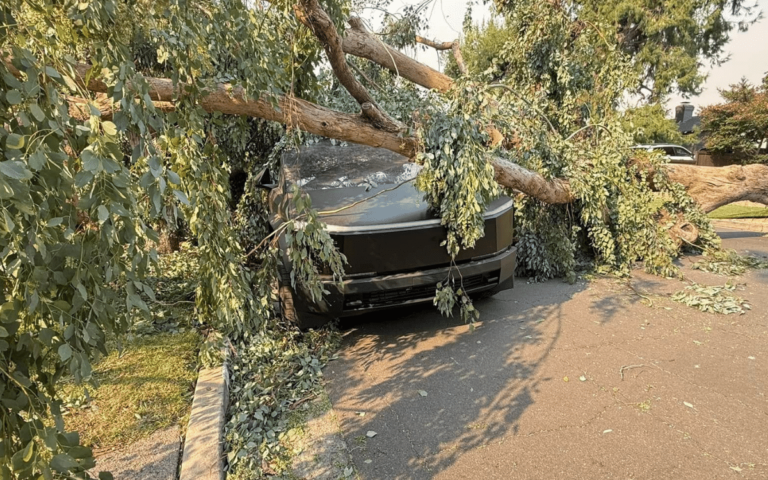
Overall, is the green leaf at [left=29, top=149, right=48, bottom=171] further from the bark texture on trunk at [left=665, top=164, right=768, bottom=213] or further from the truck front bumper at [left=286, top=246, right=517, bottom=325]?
the bark texture on trunk at [left=665, top=164, right=768, bottom=213]

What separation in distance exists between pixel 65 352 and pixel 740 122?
18.8 meters

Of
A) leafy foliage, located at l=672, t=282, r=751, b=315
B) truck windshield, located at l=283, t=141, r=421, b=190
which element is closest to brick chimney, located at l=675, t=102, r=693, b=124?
leafy foliage, located at l=672, t=282, r=751, b=315

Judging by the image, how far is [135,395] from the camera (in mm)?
2818

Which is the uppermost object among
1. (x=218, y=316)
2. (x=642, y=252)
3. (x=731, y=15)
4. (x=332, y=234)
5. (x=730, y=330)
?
(x=731, y=15)

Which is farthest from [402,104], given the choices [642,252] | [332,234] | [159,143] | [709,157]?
[709,157]

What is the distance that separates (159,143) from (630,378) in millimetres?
3537

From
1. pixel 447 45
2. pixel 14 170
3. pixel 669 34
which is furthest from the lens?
pixel 669 34

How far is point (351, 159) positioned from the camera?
449 cm

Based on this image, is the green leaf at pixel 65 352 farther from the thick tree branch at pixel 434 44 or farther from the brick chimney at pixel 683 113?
the brick chimney at pixel 683 113

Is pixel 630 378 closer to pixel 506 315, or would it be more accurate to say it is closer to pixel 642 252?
pixel 506 315

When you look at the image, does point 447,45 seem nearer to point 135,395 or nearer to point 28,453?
point 135,395

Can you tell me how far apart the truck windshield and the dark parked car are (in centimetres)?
1

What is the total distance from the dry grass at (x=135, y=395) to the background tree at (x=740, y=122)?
1730 cm

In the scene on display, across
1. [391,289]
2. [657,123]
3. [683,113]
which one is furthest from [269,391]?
[683,113]
